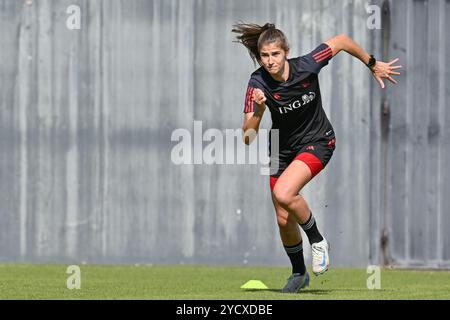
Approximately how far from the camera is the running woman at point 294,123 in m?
8.29

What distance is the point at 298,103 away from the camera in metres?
8.47

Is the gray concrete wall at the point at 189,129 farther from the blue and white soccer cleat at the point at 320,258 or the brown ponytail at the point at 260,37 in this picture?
the blue and white soccer cleat at the point at 320,258

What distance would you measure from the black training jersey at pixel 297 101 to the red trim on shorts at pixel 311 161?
0.14m

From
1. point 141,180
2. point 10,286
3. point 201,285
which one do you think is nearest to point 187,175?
point 141,180

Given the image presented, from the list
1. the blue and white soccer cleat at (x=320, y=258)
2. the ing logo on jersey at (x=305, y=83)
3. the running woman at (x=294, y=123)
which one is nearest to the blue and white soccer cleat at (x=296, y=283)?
the running woman at (x=294, y=123)

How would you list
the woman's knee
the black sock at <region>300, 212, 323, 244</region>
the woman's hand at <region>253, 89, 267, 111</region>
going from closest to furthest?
the woman's hand at <region>253, 89, 267, 111</region> < the woman's knee < the black sock at <region>300, 212, 323, 244</region>

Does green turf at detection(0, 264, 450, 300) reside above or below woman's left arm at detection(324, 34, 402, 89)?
below

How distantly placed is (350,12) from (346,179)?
1.74 m

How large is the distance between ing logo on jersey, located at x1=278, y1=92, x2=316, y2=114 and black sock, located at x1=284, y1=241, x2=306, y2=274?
3.58 feet

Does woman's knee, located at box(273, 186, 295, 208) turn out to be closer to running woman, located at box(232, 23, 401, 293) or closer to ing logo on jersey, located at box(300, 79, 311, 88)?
running woman, located at box(232, 23, 401, 293)

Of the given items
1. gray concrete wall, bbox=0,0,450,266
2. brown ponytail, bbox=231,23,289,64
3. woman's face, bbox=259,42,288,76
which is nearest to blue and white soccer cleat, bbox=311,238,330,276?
woman's face, bbox=259,42,288,76

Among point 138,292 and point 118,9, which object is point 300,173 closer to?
point 138,292

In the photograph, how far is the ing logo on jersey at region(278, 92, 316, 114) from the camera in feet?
27.8

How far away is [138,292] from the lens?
343 inches
